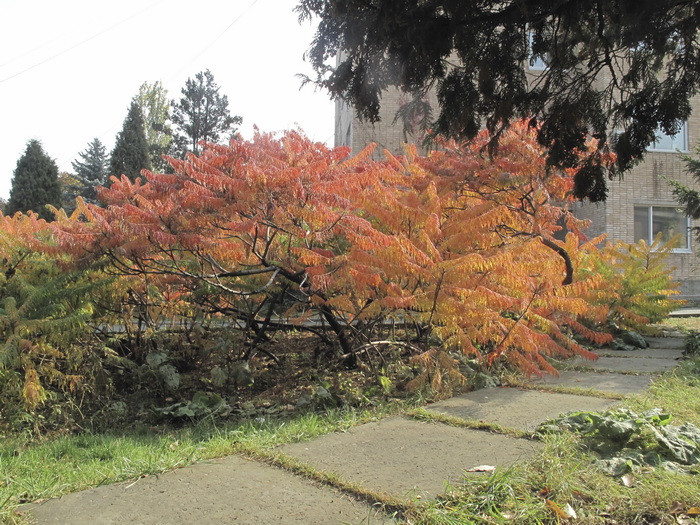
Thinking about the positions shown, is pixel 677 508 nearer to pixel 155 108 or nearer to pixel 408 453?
pixel 408 453

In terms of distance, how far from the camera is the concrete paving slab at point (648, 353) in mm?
6859

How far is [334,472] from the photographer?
293 centimetres

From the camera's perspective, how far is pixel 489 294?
444cm

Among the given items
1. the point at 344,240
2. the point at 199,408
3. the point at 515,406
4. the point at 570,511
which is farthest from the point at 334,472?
the point at 344,240

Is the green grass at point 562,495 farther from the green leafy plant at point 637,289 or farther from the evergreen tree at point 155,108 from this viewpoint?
the evergreen tree at point 155,108

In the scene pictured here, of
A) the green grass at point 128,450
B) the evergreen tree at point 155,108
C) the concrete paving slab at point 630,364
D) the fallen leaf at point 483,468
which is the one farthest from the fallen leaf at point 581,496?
the evergreen tree at point 155,108

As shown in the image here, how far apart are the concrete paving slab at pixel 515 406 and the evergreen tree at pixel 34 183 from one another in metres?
24.9

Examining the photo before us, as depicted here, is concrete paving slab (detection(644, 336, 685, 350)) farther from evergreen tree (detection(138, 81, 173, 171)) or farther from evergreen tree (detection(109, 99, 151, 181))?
evergreen tree (detection(138, 81, 173, 171))

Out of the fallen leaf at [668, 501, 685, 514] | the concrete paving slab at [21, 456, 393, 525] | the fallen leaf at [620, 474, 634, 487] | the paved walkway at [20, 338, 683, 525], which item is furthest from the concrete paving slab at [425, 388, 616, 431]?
the concrete paving slab at [21, 456, 393, 525]

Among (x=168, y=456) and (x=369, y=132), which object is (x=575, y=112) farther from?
(x=369, y=132)

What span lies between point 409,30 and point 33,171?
88.6 ft

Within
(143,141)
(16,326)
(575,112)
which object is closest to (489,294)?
(575,112)

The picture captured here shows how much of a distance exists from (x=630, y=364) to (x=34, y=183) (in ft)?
86.0

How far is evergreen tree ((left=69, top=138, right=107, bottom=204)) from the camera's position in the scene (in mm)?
39562
